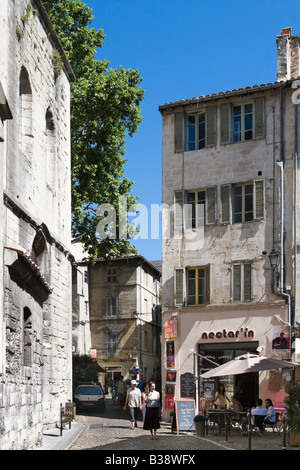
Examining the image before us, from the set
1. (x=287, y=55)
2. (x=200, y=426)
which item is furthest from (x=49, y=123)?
(x=287, y=55)

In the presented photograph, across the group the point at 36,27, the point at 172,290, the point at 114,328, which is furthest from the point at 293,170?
the point at 114,328

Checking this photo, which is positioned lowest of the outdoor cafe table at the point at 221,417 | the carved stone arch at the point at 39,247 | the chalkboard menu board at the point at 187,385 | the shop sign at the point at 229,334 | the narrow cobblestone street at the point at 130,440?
the narrow cobblestone street at the point at 130,440

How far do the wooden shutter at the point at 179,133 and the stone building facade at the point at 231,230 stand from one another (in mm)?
35

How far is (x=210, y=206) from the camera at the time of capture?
86.1 feet

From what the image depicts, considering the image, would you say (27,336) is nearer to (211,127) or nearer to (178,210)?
(178,210)

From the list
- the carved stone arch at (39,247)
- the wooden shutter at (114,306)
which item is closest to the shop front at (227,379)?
the carved stone arch at (39,247)

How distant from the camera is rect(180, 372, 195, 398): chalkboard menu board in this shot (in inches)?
1006

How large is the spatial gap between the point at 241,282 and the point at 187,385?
12.7ft

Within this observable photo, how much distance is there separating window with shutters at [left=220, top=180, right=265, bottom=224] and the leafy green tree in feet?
17.9

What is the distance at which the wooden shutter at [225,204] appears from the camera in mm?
25875

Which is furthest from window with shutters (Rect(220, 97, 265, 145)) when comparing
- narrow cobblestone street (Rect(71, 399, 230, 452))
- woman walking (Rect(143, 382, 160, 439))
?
woman walking (Rect(143, 382, 160, 439))

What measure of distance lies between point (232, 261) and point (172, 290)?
2385 millimetres

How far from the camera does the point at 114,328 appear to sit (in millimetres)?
47375

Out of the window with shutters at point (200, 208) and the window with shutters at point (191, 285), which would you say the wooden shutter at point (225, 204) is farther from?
the window with shutters at point (191, 285)
